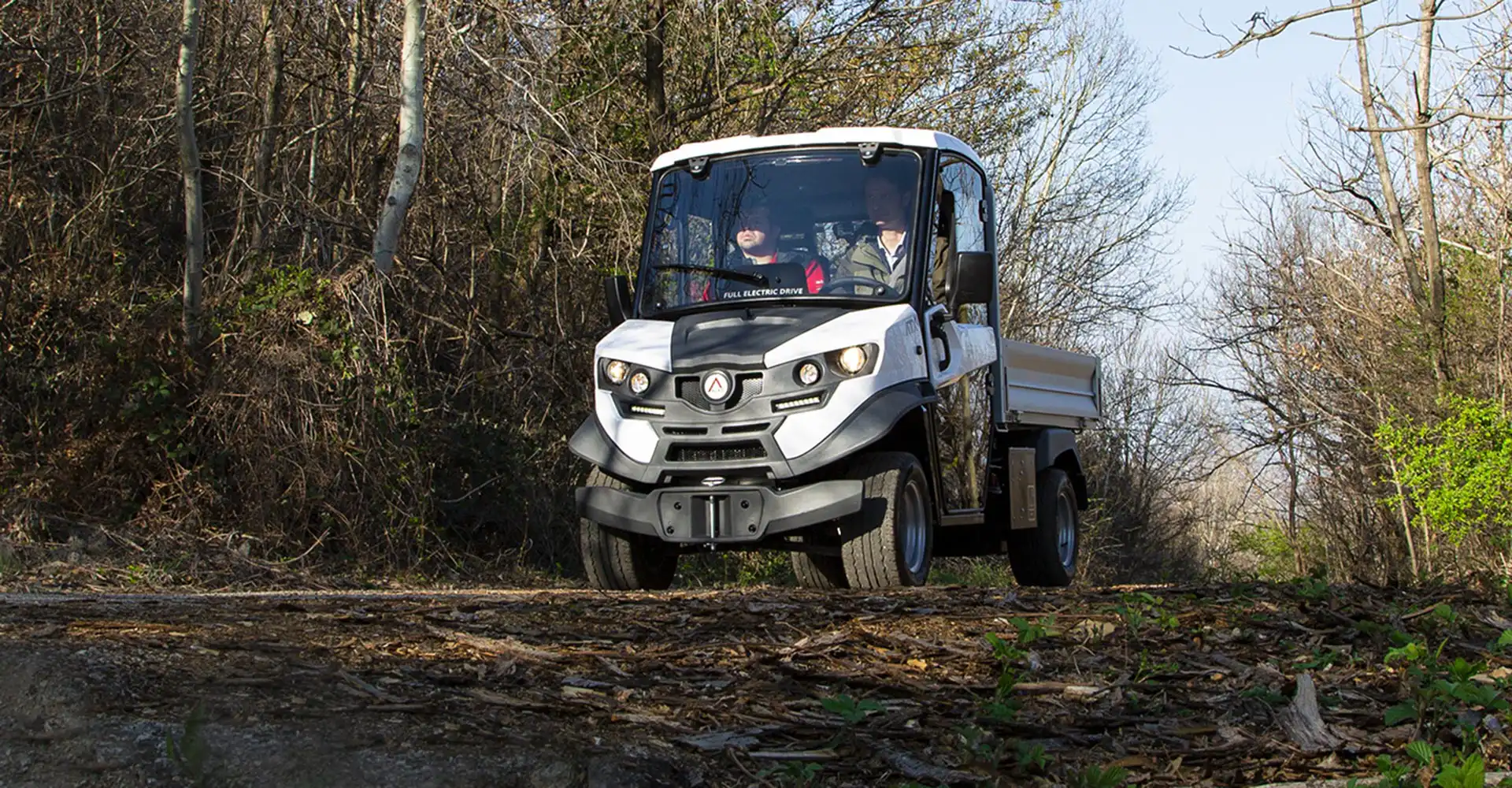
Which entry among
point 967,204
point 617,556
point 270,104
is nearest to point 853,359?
point 617,556

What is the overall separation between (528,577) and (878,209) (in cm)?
553

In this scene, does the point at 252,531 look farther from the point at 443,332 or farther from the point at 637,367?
the point at 637,367

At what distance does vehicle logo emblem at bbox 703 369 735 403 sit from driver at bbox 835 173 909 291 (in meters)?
1.12

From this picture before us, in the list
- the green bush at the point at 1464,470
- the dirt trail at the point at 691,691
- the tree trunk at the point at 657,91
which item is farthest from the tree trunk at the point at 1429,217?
the dirt trail at the point at 691,691

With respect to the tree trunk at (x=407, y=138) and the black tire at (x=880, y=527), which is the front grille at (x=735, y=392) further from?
the tree trunk at (x=407, y=138)

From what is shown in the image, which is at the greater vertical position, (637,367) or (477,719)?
(637,367)

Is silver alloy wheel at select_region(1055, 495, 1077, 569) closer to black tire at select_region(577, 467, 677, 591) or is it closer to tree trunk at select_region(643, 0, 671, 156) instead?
black tire at select_region(577, 467, 677, 591)

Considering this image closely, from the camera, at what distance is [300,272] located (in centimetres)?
1371

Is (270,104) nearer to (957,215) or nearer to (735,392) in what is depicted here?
(957,215)

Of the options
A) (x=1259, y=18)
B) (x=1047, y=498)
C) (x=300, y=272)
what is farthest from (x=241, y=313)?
(x=1259, y=18)

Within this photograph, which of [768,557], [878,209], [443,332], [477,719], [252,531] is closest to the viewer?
[477,719]

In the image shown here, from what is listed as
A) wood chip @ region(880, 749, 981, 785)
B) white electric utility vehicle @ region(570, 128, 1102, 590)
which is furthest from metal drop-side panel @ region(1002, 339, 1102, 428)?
wood chip @ region(880, 749, 981, 785)

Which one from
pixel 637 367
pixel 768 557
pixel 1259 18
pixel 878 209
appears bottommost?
pixel 768 557

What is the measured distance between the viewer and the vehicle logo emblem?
902 centimetres
